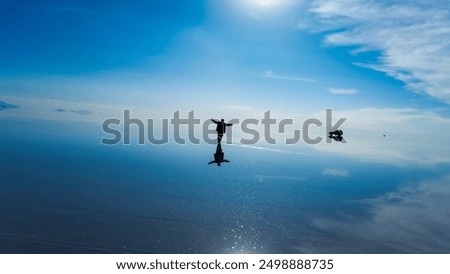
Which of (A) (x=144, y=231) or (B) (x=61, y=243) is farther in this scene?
(A) (x=144, y=231)

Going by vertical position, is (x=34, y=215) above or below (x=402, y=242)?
above

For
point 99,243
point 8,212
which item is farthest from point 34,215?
point 99,243

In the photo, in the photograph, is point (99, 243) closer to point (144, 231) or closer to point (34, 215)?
point (144, 231)
